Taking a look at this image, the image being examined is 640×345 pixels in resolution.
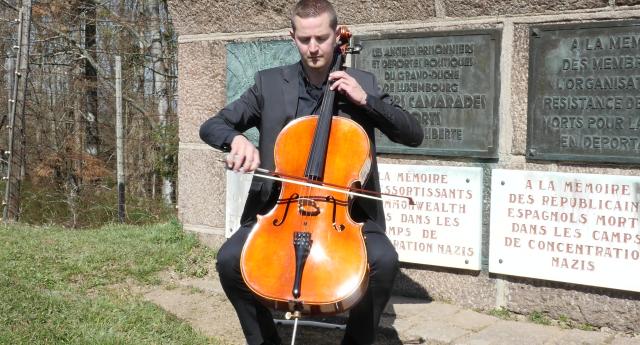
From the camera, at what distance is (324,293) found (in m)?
2.75

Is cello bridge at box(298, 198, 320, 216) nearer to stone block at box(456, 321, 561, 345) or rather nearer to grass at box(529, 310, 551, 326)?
stone block at box(456, 321, 561, 345)

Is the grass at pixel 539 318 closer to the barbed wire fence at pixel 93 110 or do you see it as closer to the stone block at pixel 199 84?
A: the stone block at pixel 199 84

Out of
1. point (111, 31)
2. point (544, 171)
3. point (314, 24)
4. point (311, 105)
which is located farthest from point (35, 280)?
point (111, 31)

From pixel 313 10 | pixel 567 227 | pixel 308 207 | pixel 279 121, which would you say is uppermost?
pixel 313 10

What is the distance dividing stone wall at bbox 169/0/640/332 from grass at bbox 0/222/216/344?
1.54 ft

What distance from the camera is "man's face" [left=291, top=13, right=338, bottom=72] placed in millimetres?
3246

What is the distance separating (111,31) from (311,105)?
1075 cm

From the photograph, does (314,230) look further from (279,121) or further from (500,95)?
(500,95)

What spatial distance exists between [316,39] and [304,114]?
14.2 inches

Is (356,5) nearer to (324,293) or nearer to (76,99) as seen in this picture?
(324,293)

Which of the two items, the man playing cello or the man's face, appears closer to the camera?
the man playing cello

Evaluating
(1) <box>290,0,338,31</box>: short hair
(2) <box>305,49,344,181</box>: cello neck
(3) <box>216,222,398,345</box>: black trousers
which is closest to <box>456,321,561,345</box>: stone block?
(3) <box>216,222,398,345</box>: black trousers

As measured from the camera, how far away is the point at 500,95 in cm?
407

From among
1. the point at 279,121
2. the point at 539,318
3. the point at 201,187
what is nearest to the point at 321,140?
the point at 279,121
